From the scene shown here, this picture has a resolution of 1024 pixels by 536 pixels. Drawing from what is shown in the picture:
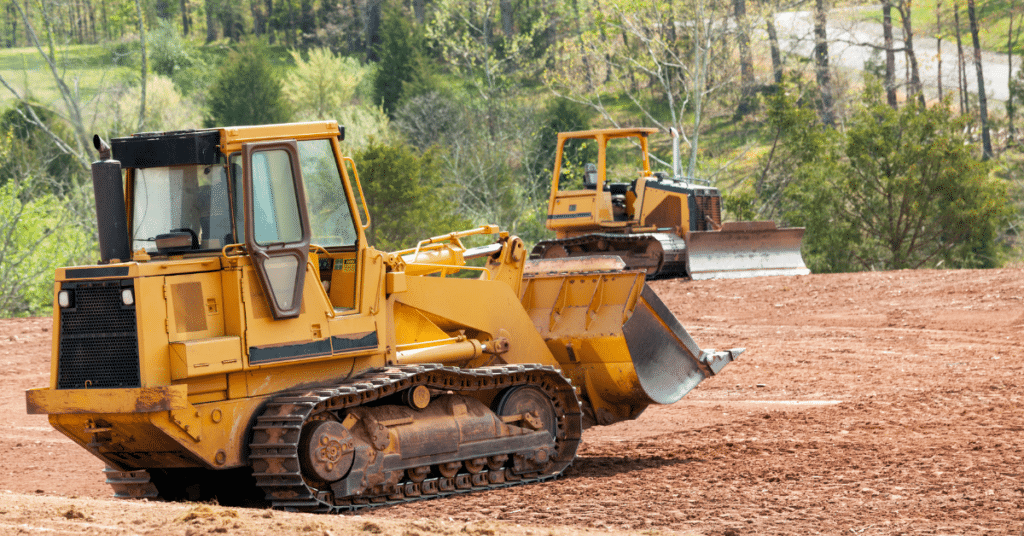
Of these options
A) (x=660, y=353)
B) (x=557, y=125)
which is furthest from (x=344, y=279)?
(x=557, y=125)

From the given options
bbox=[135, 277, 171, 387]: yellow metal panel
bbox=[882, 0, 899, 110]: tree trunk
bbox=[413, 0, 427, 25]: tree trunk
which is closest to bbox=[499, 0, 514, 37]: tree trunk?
bbox=[413, 0, 427, 25]: tree trunk

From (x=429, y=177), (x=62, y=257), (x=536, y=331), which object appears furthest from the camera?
(x=429, y=177)

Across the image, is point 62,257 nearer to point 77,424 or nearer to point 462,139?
point 462,139

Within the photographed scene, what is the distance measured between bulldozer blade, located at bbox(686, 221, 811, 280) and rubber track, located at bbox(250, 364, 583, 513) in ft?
49.3

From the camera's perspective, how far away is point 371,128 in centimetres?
4569

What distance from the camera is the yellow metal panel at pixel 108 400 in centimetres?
664

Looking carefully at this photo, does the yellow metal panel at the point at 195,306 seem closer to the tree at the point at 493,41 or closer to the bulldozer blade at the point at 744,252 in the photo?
the bulldozer blade at the point at 744,252

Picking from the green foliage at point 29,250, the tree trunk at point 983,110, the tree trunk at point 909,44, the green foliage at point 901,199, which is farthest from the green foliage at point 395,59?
the green foliage at point 901,199

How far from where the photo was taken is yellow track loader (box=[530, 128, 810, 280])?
941 inches

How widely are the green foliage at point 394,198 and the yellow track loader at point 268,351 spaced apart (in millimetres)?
22284

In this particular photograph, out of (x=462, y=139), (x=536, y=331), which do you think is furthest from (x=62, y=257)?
(x=536, y=331)

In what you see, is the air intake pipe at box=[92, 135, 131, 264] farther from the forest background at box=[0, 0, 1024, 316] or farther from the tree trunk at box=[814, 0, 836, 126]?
the tree trunk at box=[814, 0, 836, 126]

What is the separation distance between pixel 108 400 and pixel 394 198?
80.7 ft

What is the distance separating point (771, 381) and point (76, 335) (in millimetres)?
9579
